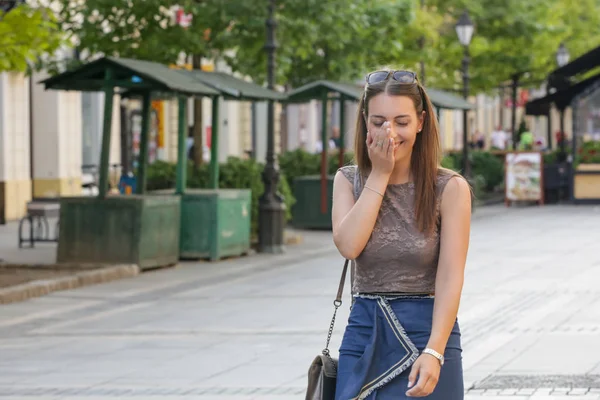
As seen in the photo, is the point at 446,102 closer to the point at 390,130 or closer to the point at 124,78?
the point at 124,78

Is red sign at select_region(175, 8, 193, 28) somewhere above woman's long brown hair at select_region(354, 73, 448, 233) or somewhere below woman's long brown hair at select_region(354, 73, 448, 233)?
above

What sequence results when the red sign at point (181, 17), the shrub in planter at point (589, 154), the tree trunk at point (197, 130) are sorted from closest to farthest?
1. the tree trunk at point (197, 130)
2. the red sign at point (181, 17)
3. the shrub in planter at point (589, 154)

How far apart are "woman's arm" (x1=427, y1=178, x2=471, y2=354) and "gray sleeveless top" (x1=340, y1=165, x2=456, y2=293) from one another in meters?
0.04

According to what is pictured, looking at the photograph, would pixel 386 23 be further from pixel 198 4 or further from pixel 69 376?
pixel 69 376

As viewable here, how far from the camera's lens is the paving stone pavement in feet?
31.7

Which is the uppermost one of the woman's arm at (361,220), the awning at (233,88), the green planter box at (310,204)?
the awning at (233,88)

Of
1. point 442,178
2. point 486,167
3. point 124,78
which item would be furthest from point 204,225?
point 486,167

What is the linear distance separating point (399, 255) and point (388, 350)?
0.27m

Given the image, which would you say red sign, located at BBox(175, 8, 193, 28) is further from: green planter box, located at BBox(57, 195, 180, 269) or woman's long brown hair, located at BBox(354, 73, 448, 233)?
woman's long brown hair, located at BBox(354, 73, 448, 233)

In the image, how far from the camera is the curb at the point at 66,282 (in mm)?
15087

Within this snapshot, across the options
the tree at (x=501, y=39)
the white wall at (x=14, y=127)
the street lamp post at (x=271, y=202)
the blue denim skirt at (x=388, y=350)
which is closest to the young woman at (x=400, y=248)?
the blue denim skirt at (x=388, y=350)

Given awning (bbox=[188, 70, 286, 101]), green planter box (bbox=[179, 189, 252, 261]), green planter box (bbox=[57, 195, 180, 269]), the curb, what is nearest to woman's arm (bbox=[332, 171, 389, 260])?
the curb

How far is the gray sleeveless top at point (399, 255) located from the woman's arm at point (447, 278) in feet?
0.12

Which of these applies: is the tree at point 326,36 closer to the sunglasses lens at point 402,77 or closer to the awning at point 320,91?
the awning at point 320,91
